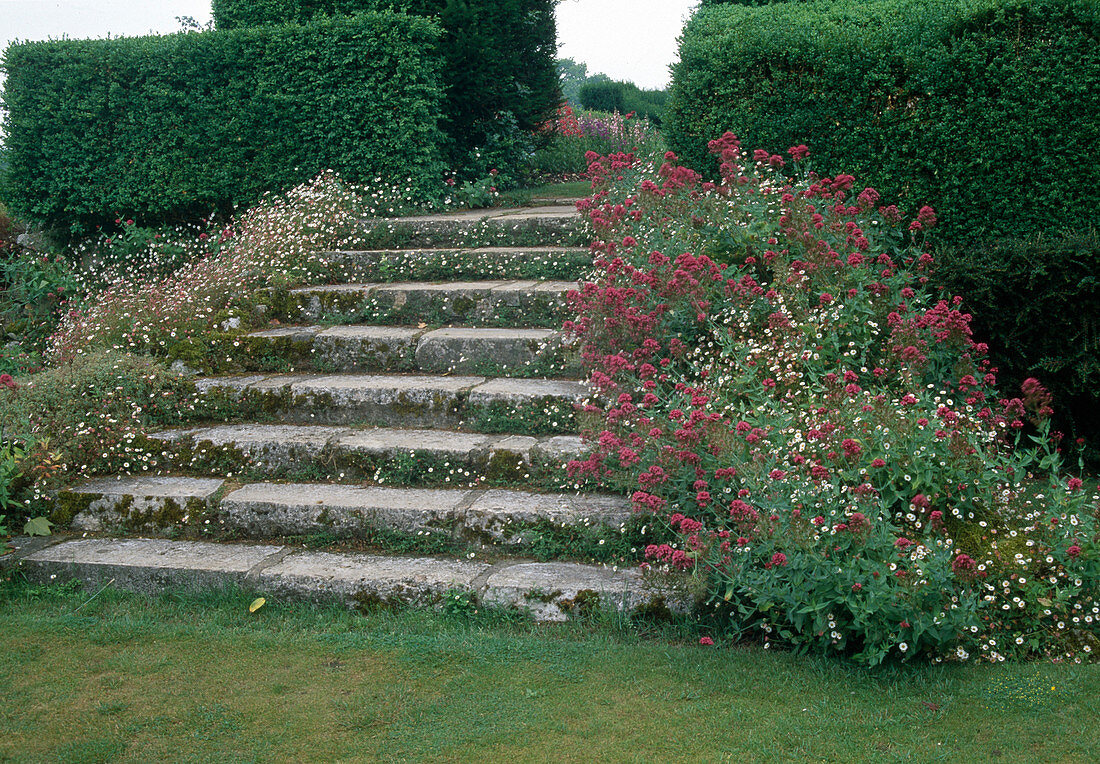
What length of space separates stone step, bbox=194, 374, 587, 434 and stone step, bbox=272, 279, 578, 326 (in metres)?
0.76

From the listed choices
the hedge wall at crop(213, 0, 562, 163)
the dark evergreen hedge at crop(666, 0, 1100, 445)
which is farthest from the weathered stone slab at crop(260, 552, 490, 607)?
the hedge wall at crop(213, 0, 562, 163)

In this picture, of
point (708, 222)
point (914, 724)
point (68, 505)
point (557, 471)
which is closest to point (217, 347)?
point (68, 505)

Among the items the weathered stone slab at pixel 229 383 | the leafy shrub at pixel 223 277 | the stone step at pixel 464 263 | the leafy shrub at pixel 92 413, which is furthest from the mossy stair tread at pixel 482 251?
the leafy shrub at pixel 92 413

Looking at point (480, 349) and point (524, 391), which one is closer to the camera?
point (524, 391)

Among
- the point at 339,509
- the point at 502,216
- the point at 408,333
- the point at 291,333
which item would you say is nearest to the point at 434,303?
the point at 408,333

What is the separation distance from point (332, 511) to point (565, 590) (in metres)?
1.41

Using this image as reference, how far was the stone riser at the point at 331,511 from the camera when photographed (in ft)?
13.7

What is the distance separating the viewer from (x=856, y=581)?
3.04m

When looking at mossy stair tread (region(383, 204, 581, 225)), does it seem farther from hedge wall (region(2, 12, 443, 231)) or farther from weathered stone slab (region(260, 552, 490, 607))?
weathered stone slab (region(260, 552, 490, 607))

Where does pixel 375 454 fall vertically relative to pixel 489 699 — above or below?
above

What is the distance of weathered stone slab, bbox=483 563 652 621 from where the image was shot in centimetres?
364

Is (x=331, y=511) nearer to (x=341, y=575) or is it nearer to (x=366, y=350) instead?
(x=341, y=575)

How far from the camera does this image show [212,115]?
349 inches

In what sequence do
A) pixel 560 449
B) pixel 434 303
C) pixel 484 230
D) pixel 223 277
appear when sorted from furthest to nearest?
pixel 484 230 < pixel 223 277 < pixel 434 303 < pixel 560 449
